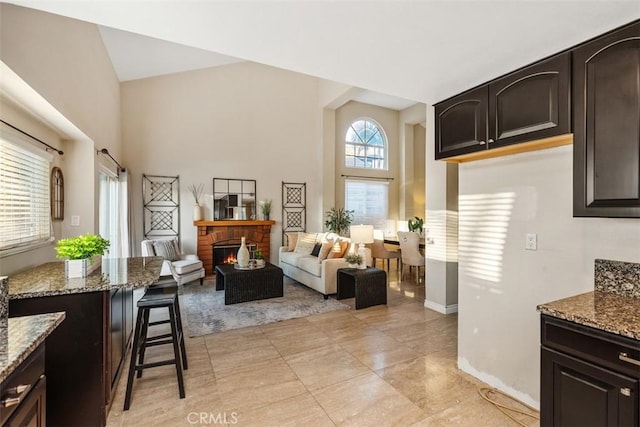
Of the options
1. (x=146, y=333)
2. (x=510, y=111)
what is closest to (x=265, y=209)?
(x=146, y=333)

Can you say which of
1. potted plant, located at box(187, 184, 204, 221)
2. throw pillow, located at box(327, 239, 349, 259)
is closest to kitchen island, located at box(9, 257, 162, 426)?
throw pillow, located at box(327, 239, 349, 259)

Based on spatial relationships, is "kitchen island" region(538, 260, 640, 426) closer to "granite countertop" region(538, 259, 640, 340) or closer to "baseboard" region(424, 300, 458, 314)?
"granite countertop" region(538, 259, 640, 340)

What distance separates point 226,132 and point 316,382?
5.53 m

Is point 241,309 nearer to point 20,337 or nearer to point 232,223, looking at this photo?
point 232,223

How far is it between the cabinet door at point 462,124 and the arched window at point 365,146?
17.3 ft

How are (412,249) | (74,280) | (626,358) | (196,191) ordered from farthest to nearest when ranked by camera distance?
(196,191)
(412,249)
(74,280)
(626,358)

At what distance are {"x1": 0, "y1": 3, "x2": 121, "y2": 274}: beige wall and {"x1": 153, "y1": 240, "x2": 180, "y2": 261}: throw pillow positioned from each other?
71.3 inches

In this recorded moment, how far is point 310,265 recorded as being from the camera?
16.4 ft

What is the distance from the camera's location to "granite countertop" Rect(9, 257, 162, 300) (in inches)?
70.3

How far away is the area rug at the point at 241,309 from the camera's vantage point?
11.9 feet

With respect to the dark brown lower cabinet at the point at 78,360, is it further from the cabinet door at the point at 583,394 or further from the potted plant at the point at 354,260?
the potted plant at the point at 354,260

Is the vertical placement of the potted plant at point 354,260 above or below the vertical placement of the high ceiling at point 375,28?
below

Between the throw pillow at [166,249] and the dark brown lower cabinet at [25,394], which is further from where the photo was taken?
the throw pillow at [166,249]

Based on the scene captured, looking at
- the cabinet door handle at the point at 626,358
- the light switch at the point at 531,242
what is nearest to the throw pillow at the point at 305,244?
the light switch at the point at 531,242
